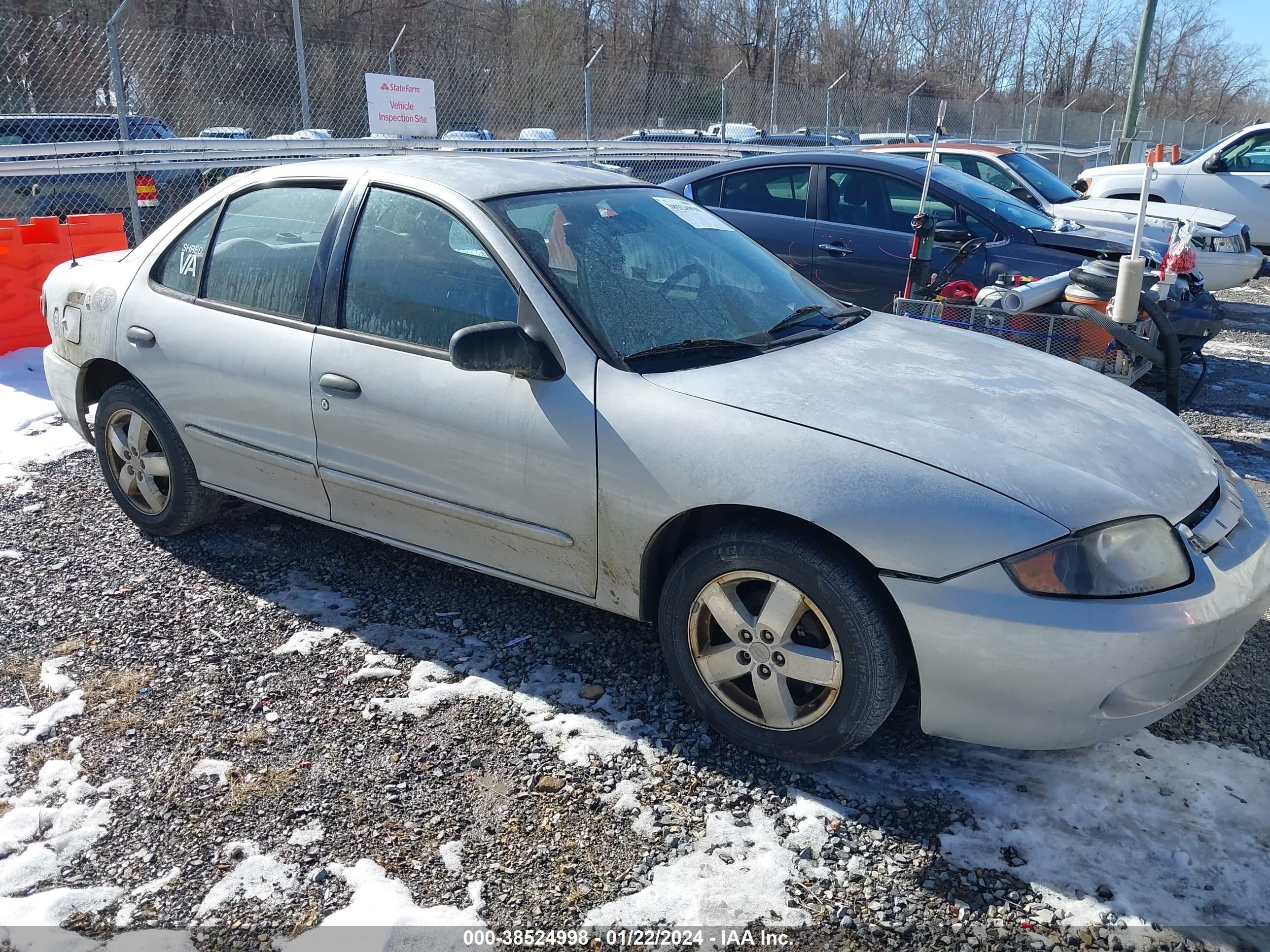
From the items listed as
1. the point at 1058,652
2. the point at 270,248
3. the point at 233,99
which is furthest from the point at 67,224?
the point at 1058,652

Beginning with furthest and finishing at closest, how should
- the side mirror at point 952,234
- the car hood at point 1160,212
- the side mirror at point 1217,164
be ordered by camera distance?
the side mirror at point 1217,164
the car hood at point 1160,212
the side mirror at point 952,234

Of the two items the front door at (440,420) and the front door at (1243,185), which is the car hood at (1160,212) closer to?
the front door at (1243,185)

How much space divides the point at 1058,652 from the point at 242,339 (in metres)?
3.00

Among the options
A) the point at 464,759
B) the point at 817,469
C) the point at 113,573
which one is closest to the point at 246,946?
the point at 464,759

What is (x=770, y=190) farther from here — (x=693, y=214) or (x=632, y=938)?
(x=632, y=938)

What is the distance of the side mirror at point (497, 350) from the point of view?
114 inches

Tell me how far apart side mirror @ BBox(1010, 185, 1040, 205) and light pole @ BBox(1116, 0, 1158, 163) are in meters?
7.53

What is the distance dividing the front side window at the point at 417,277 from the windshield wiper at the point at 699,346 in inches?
18.2

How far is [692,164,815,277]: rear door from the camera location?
7406 mm

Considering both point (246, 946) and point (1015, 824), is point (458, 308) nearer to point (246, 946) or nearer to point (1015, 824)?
point (246, 946)

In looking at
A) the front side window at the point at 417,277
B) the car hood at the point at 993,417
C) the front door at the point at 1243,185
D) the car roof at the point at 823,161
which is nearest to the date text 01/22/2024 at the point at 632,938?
the car hood at the point at 993,417

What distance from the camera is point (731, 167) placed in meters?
7.88

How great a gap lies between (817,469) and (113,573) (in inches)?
120

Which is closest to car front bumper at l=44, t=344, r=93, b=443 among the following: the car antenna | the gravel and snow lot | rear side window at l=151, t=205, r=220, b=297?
rear side window at l=151, t=205, r=220, b=297
